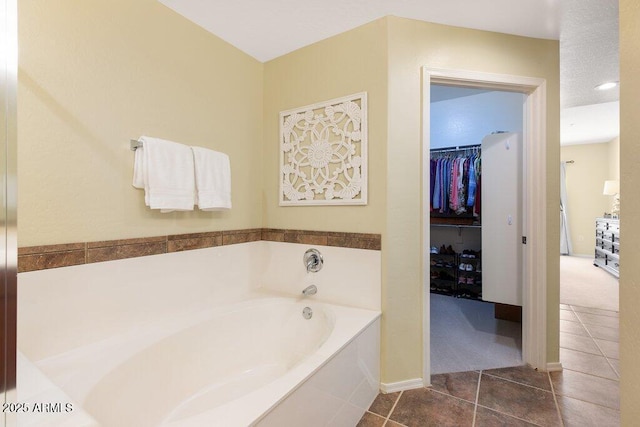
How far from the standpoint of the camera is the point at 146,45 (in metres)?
1.55

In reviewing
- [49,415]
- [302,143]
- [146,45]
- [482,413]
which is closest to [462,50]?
[302,143]

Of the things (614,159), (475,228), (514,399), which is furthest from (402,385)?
(614,159)

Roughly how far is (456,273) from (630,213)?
10.2 feet

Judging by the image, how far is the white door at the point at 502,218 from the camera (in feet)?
7.72

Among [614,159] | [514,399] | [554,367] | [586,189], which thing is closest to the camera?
[514,399]

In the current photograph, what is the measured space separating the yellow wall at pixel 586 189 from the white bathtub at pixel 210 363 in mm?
6793

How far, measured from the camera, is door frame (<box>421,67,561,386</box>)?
180 centimetres

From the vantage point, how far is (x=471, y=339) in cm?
243

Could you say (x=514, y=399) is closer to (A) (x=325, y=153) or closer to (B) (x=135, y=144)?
(A) (x=325, y=153)

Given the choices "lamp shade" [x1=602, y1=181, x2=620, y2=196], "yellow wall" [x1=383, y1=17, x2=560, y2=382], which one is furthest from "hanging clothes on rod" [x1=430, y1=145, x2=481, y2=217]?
"lamp shade" [x1=602, y1=181, x2=620, y2=196]

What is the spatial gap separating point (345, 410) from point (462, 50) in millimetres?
2180

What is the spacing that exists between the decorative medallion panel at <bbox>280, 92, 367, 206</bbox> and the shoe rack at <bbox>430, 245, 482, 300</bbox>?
2.24m

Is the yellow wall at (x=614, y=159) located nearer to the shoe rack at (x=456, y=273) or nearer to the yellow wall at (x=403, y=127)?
→ the shoe rack at (x=456, y=273)

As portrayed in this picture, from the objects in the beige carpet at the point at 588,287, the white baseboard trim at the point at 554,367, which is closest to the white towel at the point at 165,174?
the white baseboard trim at the point at 554,367
